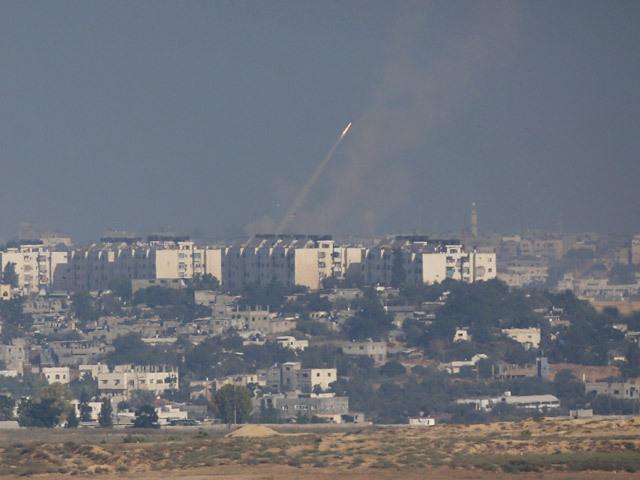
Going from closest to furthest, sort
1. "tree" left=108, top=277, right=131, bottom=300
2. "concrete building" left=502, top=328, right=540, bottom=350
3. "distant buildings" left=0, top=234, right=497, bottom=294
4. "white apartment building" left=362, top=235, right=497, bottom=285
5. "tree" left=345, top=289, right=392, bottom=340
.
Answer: "concrete building" left=502, top=328, right=540, bottom=350 → "tree" left=345, top=289, right=392, bottom=340 → "tree" left=108, top=277, right=131, bottom=300 → "white apartment building" left=362, top=235, right=497, bottom=285 → "distant buildings" left=0, top=234, right=497, bottom=294

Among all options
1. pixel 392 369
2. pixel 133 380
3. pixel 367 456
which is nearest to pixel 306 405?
pixel 133 380

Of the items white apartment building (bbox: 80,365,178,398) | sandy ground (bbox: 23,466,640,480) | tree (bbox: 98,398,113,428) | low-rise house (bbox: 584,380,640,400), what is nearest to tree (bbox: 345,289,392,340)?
white apartment building (bbox: 80,365,178,398)

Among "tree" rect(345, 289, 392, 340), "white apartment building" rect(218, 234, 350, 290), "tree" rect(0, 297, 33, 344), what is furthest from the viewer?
"white apartment building" rect(218, 234, 350, 290)

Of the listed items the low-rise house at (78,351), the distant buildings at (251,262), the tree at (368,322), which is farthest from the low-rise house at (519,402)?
the distant buildings at (251,262)

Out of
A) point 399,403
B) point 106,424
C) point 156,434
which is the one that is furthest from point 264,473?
point 399,403

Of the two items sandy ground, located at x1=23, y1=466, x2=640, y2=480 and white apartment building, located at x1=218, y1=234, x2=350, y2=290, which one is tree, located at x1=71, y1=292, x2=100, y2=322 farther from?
sandy ground, located at x1=23, y1=466, x2=640, y2=480

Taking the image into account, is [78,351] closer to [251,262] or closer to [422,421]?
[251,262]
